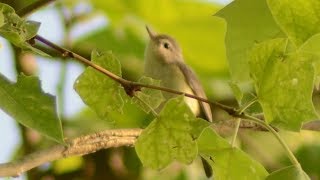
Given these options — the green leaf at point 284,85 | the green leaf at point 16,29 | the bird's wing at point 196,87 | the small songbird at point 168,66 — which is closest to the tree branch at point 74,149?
the green leaf at point 16,29

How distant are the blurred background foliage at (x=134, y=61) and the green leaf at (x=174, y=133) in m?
1.12

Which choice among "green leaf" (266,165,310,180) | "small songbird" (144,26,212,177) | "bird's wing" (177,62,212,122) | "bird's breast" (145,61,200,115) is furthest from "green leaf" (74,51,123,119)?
"bird's breast" (145,61,200,115)

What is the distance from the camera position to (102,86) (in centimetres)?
129

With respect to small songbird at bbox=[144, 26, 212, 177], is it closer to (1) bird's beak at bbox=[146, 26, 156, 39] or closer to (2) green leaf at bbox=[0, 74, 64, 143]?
(1) bird's beak at bbox=[146, 26, 156, 39]

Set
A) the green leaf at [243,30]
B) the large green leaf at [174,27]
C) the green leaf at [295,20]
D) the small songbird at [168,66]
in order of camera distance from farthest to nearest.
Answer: the small songbird at [168,66] → the large green leaf at [174,27] → the green leaf at [243,30] → the green leaf at [295,20]

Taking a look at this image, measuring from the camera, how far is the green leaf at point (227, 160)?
1.32 m

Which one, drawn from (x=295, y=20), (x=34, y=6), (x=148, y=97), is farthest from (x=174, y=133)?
(x=34, y=6)

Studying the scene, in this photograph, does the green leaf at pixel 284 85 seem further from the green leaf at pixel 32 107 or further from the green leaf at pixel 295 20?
the green leaf at pixel 32 107

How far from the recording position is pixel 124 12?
8.50ft

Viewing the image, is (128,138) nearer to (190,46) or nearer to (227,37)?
(227,37)

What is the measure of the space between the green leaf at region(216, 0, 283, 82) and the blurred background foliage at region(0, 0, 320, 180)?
2.95 ft

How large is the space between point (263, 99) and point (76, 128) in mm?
1589

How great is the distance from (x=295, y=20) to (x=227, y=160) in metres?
0.24

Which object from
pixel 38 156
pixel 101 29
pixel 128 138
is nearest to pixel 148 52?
pixel 101 29
